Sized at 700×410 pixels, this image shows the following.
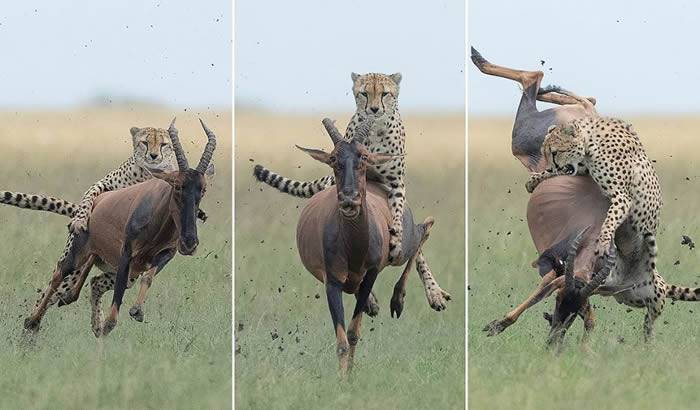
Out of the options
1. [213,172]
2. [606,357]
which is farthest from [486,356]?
[213,172]

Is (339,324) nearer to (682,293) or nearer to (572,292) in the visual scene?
(572,292)

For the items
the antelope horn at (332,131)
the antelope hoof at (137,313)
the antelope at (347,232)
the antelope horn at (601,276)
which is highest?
the antelope horn at (332,131)

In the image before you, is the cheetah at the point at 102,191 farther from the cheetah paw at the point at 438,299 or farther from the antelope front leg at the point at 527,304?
the antelope front leg at the point at 527,304

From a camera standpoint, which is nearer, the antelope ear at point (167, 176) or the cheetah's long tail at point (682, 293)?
the antelope ear at point (167, 176)

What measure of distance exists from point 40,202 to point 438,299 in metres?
2.67

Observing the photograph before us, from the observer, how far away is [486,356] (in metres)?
13.9

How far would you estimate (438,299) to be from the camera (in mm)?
13422

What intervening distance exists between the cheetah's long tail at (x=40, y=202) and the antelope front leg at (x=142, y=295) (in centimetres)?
91

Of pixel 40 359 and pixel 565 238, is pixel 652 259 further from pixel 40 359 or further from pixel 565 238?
pixel 40 359

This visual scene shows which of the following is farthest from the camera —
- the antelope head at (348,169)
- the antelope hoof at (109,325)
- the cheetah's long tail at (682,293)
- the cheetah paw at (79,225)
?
the cheetah's long tail at (682,293)

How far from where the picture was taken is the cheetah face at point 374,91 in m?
12.8

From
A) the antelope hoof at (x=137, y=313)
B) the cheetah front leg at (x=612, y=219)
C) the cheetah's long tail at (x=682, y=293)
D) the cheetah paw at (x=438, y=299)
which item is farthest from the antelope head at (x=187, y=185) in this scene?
the cheetah's long tail at (x=682, y=293)

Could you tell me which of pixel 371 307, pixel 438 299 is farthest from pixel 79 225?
pixel 438 299

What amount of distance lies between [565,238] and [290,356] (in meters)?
1.83
